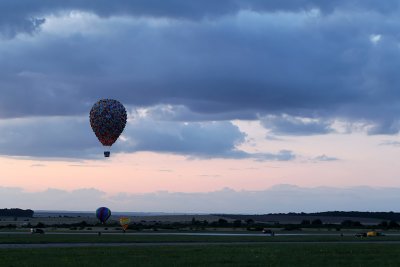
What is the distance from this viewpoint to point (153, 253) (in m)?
53.5

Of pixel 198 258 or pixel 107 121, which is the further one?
pixel 107 121

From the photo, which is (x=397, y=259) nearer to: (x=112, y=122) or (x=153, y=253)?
(x=153, y=253)

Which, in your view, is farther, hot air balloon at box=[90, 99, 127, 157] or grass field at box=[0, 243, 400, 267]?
hot air balloon at box=[90, 99, 127, 157]

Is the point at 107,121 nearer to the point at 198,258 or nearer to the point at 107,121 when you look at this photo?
the point at 107,121

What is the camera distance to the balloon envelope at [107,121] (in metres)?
83.3

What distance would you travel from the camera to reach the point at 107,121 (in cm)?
8319

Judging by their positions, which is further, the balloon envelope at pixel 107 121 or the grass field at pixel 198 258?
the balloon envelope at pixel 107 121

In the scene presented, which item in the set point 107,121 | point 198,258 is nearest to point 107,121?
point 107,121

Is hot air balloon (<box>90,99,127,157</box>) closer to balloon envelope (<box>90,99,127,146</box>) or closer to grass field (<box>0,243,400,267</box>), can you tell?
balloon envelope (<box>90,99,127,146</box>)

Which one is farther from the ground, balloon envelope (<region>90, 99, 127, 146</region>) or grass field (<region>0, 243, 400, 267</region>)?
balloon envelope (<region>90, 99, 127, 146</region>)

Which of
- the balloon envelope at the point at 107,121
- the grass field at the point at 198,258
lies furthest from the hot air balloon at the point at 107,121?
the grass field at the point at 198,258

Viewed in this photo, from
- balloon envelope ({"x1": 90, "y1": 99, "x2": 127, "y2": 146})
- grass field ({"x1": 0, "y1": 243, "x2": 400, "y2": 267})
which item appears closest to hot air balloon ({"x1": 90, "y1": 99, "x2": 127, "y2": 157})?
balloon envelope ({"x1": 90, "y1": 99, "x2": 127, "y2": 146})

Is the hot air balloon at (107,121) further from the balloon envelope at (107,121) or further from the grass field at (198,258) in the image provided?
the grass field at (198,258)

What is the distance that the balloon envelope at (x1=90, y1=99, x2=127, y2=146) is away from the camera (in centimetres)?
8331
